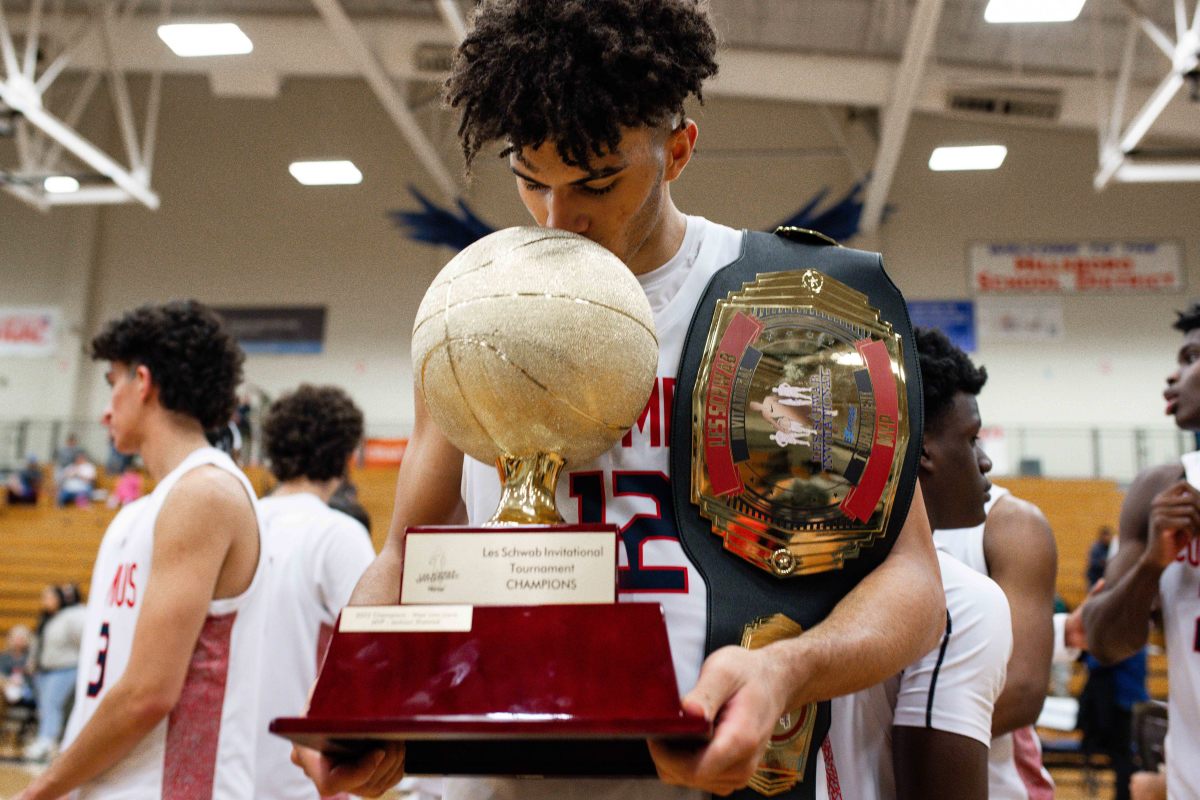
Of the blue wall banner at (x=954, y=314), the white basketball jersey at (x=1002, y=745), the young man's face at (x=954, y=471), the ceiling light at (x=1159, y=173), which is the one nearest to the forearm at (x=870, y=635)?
the white basketball jersey at (x=1002, y=745)

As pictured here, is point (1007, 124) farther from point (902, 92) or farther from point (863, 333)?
point (863, 333)

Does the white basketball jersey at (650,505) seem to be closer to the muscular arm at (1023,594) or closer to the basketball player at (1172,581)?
the muscular arm at (1023,594)

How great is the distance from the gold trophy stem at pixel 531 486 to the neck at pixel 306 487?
8.27 feet

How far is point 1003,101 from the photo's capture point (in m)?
10.9

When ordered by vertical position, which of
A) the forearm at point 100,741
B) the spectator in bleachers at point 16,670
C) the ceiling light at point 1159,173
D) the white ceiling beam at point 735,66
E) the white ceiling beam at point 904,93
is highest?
the white ceiling beam at point 735,66

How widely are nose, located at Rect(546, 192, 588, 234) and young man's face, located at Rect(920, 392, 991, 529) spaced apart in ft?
4.66

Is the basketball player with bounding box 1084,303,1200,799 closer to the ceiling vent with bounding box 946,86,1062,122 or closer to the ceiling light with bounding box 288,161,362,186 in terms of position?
the ceiling vent with bounding box 946,86,1062,122

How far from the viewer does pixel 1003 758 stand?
2172mm

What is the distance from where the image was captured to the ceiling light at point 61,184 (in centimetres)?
1143

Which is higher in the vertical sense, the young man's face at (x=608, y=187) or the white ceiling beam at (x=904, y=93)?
the white ceiling beam at (x=904, y=93)

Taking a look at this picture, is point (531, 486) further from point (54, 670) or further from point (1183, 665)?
point (54, 670)

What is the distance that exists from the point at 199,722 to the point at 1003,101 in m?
10.7

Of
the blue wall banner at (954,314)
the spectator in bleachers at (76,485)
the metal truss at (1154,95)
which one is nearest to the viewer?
the metal truss at (1154,95)

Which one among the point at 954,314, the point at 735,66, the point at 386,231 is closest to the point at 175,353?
the point at 735,66
